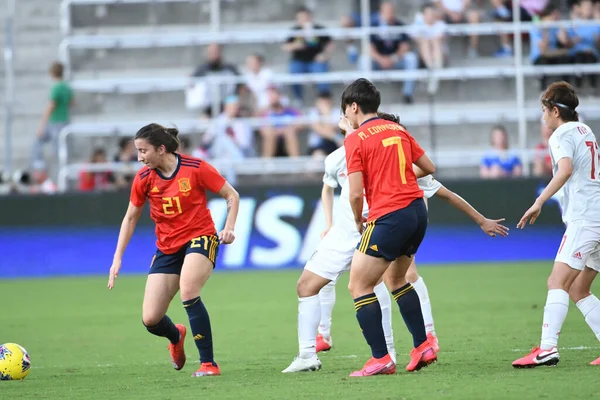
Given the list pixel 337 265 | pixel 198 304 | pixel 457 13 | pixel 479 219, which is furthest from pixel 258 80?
pixel 479 219

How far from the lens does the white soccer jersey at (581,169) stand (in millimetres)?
7922

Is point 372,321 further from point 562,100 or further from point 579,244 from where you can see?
point 562,100

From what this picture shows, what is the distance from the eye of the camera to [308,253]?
1875 centimetres

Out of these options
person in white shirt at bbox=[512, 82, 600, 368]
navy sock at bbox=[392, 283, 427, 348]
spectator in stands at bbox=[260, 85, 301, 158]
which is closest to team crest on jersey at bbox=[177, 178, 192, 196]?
navy sock at bbox=[392, 283, 427, 348]

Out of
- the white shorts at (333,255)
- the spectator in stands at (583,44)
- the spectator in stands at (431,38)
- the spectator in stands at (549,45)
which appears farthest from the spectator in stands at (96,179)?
the white shorts at (333,255)

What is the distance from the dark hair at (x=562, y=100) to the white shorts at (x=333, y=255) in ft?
6.53

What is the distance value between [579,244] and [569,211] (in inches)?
12.0

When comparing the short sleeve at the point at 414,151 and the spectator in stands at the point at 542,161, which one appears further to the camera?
the spectator in stands at the point at 542,161

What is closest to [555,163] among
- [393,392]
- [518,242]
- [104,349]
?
[393,392]

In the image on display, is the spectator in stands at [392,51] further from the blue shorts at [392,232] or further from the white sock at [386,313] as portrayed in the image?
the blue shorts at [392,232]

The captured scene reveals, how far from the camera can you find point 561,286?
793cm

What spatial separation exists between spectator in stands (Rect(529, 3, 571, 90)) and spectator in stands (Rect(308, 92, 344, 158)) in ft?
13.9

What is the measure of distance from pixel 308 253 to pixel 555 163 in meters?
11.0

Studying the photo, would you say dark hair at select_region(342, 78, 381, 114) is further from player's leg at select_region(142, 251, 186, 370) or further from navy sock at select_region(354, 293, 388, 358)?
player's leg at select_region(142, 251, 186, 370)
